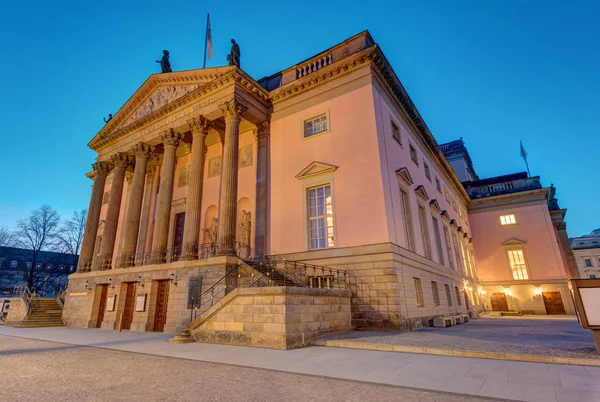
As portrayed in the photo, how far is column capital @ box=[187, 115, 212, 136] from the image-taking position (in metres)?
18.6

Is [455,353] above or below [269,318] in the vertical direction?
below

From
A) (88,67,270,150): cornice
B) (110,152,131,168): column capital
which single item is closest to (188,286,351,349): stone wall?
(88,67,270,150): cornice

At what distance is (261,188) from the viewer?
734 inches

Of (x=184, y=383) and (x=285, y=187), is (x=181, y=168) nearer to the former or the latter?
(x=285, y=187)

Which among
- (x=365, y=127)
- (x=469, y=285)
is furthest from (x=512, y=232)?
(x=365, y=127)

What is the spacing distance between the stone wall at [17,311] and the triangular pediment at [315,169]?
2021 cm

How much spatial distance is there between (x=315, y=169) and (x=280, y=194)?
263cm

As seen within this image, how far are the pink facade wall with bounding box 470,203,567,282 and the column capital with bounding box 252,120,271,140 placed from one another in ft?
88.6

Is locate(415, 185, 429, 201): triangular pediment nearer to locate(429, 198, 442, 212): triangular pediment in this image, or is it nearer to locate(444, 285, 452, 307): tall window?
locate(429, 198, 442, 212): triangular pediment

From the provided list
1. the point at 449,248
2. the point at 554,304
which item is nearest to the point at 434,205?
the point at 449,248

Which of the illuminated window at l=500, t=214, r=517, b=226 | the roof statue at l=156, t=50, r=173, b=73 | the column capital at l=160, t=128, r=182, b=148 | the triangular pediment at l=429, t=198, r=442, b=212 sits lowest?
the triangular pediment at l=429, t=198, r=442, b=212

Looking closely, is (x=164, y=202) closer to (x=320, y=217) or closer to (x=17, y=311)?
(x=320, y=217)

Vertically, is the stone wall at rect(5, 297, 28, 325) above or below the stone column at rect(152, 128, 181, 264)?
below

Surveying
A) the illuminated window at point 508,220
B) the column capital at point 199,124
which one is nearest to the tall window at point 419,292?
the column capital at point 199,124
